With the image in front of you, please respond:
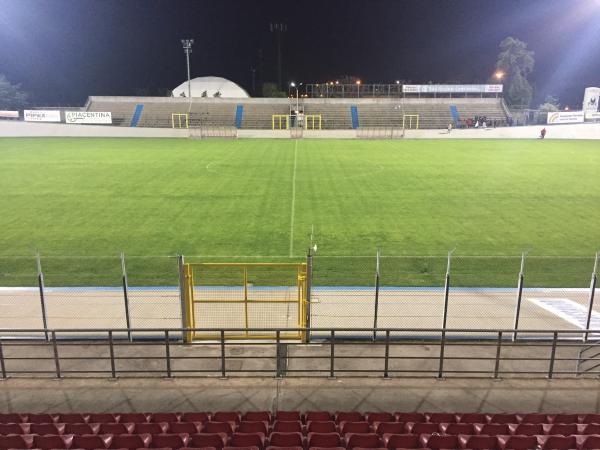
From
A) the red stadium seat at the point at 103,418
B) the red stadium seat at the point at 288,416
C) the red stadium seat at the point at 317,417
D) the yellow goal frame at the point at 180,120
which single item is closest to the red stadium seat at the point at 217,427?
the red stadium seat at the point at 288,416

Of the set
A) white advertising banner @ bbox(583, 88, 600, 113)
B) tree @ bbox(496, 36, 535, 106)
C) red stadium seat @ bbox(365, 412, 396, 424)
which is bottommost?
red stadium seat @ bbox(365, 412, 396, 424)

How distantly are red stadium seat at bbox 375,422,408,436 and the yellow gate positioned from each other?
339 centimetres

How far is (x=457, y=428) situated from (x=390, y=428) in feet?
2.72

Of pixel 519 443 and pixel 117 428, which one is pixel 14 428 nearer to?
pixel 117 428

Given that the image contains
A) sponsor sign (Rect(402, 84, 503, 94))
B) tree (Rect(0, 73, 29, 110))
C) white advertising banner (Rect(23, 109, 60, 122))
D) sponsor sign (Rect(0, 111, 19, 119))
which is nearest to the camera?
white advertising banner (Rect(23, 109, 60, 122))

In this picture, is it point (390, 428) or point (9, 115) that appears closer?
point (390, 428)

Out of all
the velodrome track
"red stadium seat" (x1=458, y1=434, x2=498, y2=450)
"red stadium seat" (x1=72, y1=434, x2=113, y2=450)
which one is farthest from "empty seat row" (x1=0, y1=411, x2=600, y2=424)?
the velodrome track

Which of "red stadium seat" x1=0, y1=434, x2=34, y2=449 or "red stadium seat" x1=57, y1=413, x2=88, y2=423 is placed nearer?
"red stadium seat" x1=0, y1=434, x2=34, y2=449

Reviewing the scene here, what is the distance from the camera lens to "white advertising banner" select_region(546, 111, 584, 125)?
5869cm

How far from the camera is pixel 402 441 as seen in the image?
18.5ft

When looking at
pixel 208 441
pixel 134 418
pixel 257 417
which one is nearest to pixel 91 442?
pixel 134 418

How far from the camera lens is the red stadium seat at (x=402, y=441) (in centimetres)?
562

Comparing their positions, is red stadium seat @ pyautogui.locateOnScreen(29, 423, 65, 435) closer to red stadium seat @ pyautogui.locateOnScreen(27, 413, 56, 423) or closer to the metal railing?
red stadium seat @ pyautogui.locateOnScreen(27, 413, 56, 423)

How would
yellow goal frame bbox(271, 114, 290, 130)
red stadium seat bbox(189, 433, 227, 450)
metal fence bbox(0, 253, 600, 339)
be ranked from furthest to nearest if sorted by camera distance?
yellow goal frame bbox(271, 114, 290, 130), metal fence bbox(0, 253, 600, 339), red stadium seat bbox(189, 433, 227, 450)
